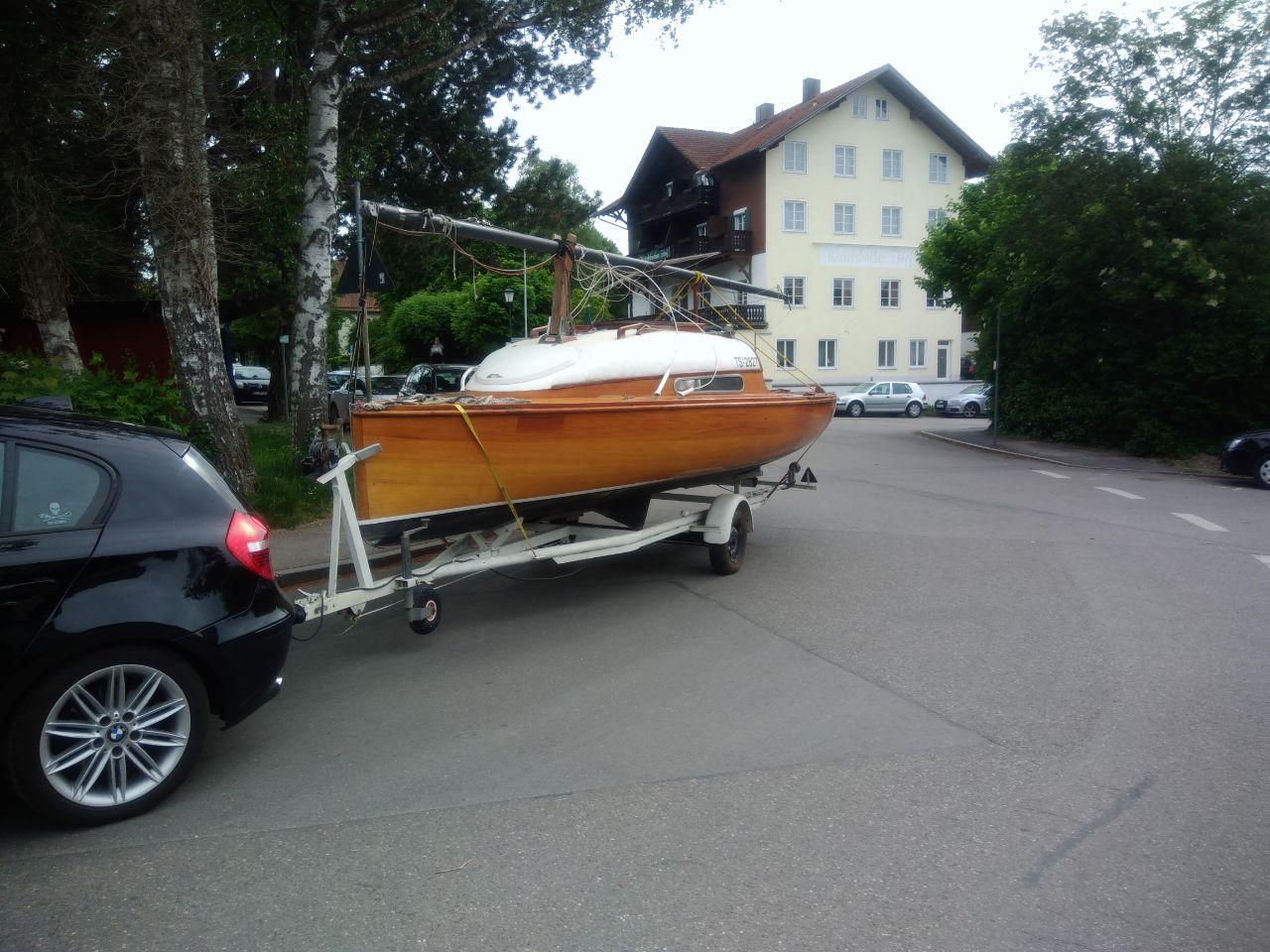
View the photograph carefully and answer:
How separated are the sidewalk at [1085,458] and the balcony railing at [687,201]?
2325 centimetres

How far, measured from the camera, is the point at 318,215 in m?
11.5

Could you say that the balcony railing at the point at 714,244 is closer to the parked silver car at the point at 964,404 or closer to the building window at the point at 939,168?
the building window at the point at 939,168

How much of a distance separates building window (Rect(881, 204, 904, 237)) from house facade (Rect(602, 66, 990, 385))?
0.15 feet

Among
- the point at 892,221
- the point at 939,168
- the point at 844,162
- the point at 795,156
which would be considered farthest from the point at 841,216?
the point at 939,168

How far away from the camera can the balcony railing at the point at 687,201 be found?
147 ft

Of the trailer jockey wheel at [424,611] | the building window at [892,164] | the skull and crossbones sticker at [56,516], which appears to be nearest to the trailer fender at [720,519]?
the trailer jockey wheel at [424,611]

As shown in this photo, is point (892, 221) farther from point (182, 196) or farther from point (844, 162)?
point (182, 196)

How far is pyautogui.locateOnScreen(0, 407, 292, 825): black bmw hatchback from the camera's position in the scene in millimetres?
3738

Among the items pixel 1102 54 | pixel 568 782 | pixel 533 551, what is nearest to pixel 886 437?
pixel 1102 54

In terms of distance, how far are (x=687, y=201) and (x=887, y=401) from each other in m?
13.9

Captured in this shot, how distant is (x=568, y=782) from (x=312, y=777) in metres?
1.12

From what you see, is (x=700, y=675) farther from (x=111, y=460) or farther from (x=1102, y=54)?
(x=1102, y=54)

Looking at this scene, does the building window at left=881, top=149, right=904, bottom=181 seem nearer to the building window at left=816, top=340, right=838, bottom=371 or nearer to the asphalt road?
the building window at left=816, top=340, right=838, bottom=371

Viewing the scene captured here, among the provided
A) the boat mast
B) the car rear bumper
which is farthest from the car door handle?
the boat mast
